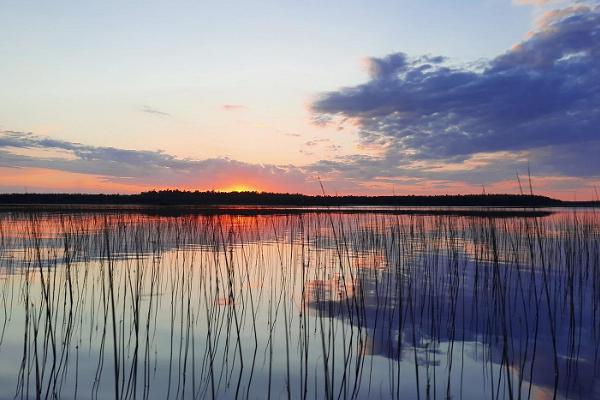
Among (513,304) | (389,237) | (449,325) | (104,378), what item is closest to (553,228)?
(389,237)

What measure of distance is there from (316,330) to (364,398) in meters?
2.00

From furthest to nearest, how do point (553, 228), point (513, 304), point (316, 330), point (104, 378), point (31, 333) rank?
point (553, 228)
point (513, 304)
point (316, 330)
point (31, 333)
point (104, 378)

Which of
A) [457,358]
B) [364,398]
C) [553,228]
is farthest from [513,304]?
[553,228]

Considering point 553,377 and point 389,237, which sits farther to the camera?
point 389,237

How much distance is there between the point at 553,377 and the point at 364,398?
2010mm

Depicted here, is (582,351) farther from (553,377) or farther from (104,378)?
(104,378)

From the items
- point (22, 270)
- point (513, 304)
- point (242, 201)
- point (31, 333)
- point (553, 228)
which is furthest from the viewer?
point (242, 201)

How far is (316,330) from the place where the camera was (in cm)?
626

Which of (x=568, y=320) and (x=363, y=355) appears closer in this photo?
(x=363, y=355)

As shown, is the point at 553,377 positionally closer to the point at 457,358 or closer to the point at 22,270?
the point at 457,358

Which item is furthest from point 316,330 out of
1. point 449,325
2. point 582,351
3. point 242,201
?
point 242,201

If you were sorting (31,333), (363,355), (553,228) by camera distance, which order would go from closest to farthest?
1. (363,355)
2. (31,333)
3. (553,228)

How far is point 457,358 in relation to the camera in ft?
17.0

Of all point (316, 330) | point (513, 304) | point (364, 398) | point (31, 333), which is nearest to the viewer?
point (364, 398)
